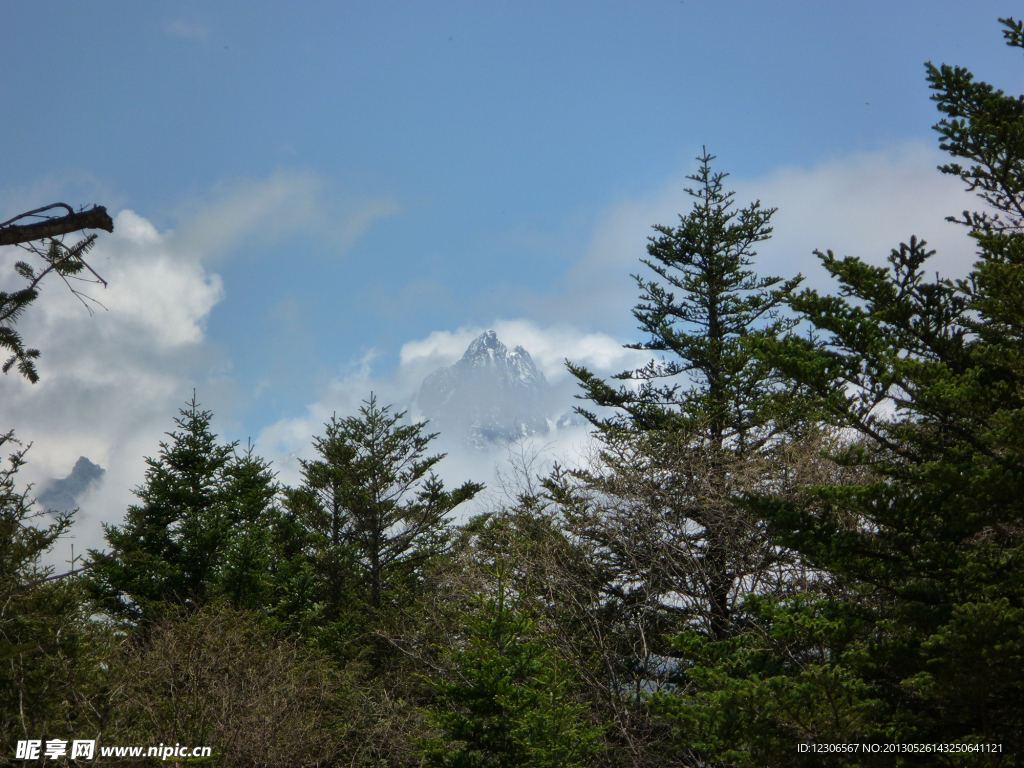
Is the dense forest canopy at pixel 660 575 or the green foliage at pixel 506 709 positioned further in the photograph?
the green foliage at pixel 506 709

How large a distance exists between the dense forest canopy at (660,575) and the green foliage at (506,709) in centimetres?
5

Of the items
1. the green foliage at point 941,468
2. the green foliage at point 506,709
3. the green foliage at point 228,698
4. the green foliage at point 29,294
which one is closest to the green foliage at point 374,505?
the green foliage at point 228,698

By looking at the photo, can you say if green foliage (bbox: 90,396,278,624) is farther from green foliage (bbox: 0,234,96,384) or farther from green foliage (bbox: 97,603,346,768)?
green foliage (bbox: 0,234,96,384)

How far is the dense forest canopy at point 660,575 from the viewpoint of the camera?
25.9ft

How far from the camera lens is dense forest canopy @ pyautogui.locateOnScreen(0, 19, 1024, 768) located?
25.9 ft

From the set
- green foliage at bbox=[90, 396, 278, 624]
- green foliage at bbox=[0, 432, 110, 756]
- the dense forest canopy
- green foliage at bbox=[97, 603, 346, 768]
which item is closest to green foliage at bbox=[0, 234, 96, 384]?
the dense forest canopy

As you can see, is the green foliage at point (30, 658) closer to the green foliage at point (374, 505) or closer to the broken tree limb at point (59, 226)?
the broken tree limb at point (59, 226)

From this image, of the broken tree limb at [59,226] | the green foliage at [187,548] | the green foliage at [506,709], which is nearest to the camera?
the broken tree limb at [59,226]

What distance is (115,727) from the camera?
28.8 ft

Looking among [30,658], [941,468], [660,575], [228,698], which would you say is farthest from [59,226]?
[660,575]

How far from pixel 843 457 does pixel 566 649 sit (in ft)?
24.4

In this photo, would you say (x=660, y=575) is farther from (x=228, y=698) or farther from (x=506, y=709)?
(x=228, y=698)

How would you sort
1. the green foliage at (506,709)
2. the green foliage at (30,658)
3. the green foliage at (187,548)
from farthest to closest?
the green foliage at (187,548), the green foliage at (506,709), the green foliage at (30,658)

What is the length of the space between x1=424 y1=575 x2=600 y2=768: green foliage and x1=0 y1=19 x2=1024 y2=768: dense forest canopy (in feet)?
0.16
